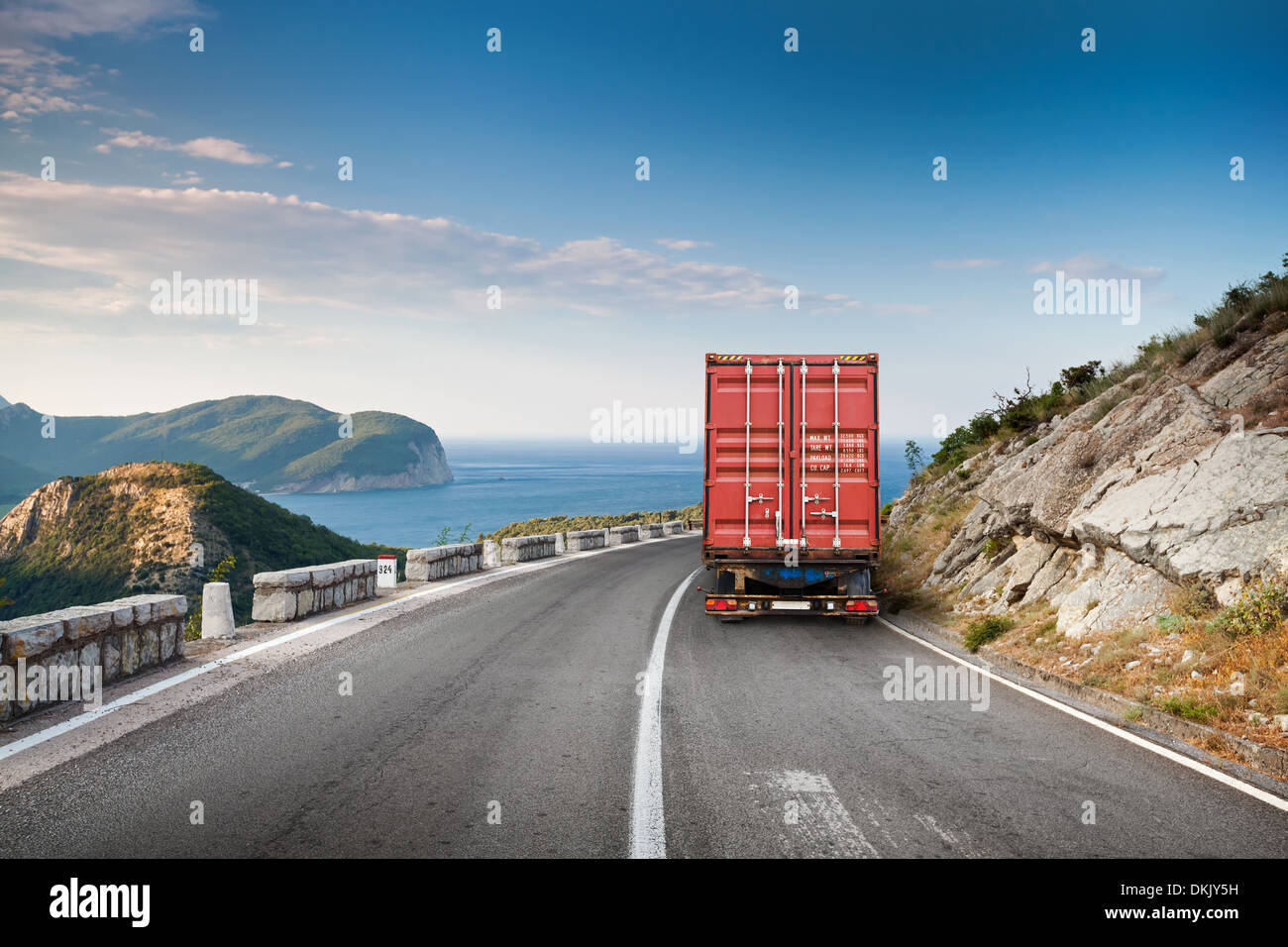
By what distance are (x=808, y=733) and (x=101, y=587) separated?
72386mm

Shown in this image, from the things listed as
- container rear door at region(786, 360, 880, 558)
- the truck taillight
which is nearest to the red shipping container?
container rear door at region(786, 360, 880, 558)

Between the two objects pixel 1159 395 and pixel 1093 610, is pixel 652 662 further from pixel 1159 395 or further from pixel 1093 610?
pixel 1159 395

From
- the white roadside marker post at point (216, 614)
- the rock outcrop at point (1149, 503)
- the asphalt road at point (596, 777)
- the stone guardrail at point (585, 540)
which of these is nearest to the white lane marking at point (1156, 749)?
the asphalt road at point (596, 777)

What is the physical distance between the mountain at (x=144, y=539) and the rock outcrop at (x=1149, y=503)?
54.6 metres

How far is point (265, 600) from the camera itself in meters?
9.99

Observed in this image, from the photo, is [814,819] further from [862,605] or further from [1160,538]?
[862,605]

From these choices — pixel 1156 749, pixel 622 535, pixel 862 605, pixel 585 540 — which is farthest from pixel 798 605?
pixel 622 535

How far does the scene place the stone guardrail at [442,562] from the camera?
1530 centimetres

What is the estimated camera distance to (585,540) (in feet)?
91.9

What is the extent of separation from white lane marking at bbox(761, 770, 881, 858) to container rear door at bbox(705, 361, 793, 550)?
6.29 m

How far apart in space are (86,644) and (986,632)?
1022cm

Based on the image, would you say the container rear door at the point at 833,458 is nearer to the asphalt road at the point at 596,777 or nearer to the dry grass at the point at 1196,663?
A: the dry grass at the point at 1196,663

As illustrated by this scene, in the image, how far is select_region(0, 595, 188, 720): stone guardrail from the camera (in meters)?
5.58
